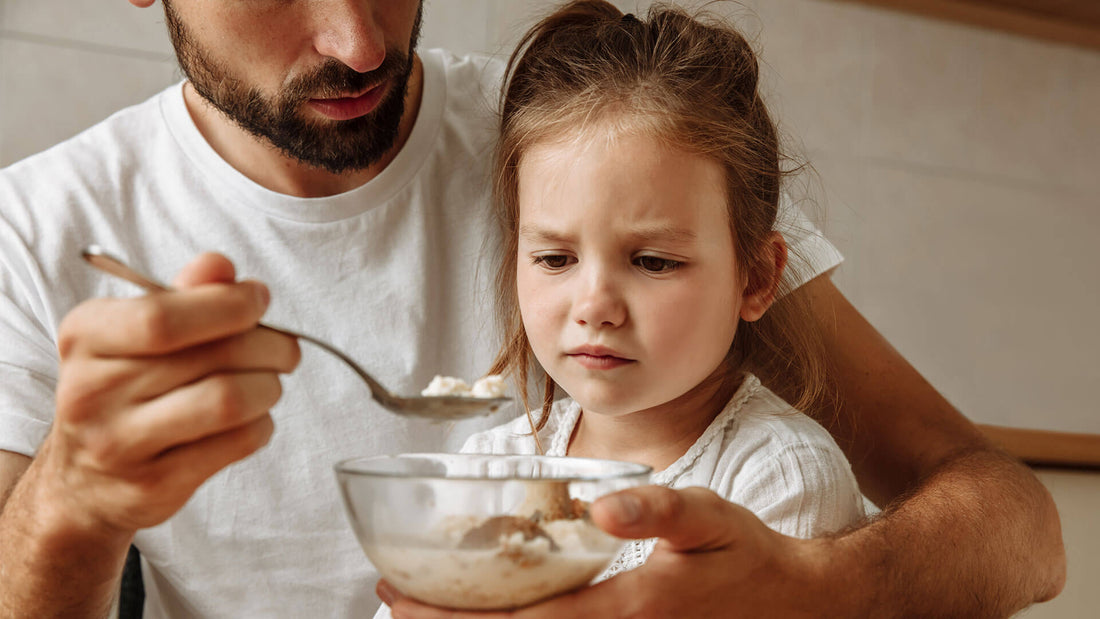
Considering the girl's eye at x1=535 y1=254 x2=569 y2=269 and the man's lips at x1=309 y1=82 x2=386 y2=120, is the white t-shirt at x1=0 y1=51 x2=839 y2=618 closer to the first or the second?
the man's lips at x1=309 y1=82 x2=386 y2=120

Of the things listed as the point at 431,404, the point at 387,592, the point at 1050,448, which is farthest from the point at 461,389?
the point at 1050,448

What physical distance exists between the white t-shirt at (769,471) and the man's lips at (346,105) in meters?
0.56

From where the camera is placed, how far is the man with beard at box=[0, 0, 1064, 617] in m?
1.07

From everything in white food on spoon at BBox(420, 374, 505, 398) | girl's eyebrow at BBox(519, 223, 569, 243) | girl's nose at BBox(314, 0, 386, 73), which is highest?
girl's nose at BBox(314, 0, 386, 73)

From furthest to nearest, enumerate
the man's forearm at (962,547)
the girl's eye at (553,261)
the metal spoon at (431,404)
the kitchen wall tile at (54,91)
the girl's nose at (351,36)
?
the kitchen wall tile at (54,91)
the girl's nose at (351,36)
the girl's eye at (553,261)
the man's forearm at (962,547)
the metal spoon at (431,404)

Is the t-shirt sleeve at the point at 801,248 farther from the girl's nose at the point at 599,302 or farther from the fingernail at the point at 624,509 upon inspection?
the fingernail at the point at 624,509


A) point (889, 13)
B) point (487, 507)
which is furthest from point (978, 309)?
point (487, 507)

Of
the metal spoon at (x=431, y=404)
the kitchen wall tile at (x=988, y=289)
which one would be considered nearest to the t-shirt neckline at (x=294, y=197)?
the metal spoon at (x=431, y=404)

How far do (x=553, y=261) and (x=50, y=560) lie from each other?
20.8 inches

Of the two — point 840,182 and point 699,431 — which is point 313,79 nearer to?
point 699,431

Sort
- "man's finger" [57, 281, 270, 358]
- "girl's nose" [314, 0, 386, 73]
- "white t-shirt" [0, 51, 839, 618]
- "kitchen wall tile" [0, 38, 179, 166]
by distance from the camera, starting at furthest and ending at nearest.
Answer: "kitchen wall tile" [0, 38, 179, 166] → "white t-shirt" [0, 51, 839, 618] → "girl's nose" [314, 0, 386, 73] → "man's finger" [57, 281, 270, 358]

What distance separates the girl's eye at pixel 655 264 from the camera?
0.97 metres

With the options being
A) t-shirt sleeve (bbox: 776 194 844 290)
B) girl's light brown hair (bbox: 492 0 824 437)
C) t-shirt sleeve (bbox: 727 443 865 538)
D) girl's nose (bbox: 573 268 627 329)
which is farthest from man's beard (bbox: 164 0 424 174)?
t-shirt sleeve (bbox: 727 443 865 538)

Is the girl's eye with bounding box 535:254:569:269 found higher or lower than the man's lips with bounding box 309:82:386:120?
lower
